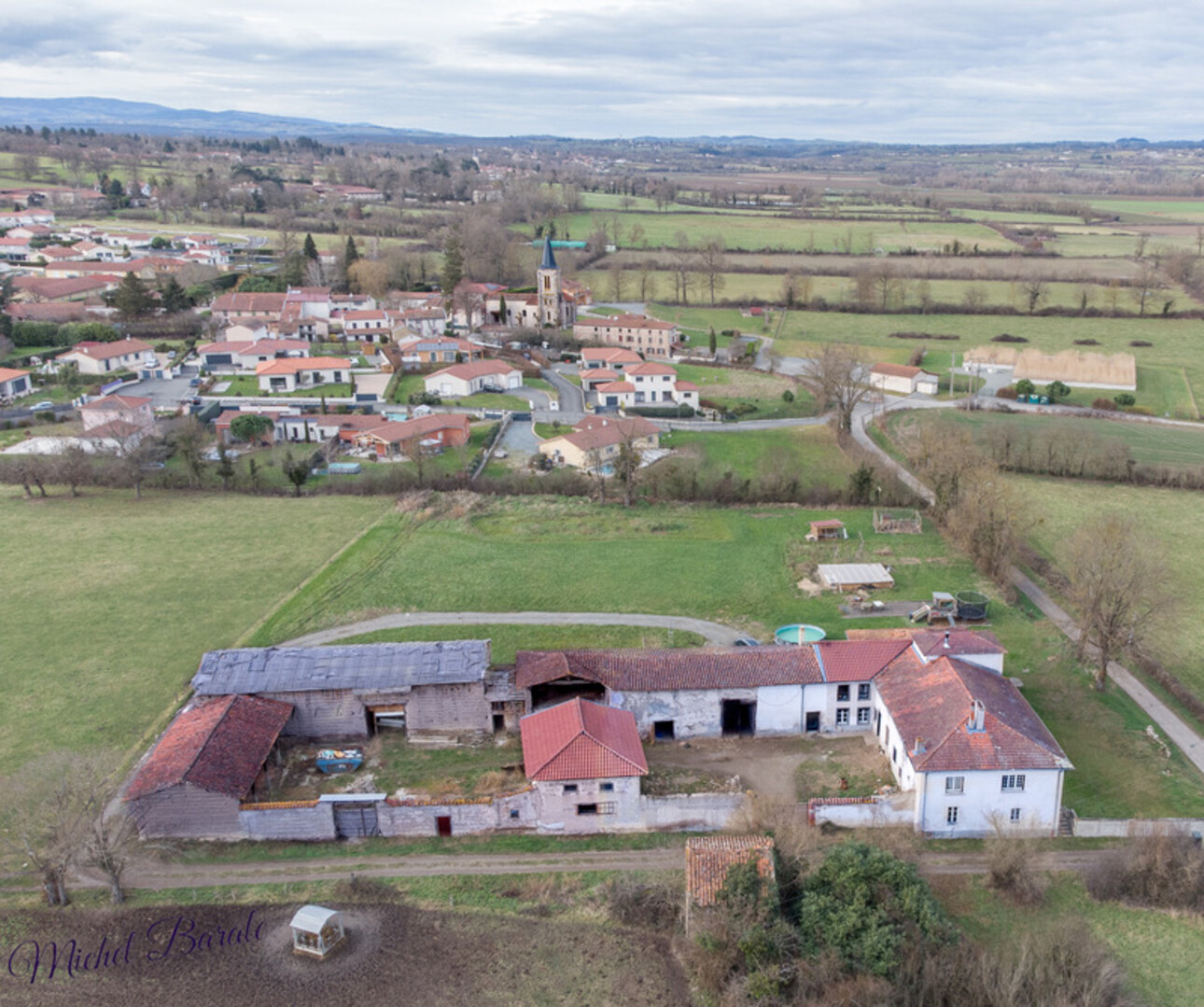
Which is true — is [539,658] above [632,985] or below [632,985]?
above

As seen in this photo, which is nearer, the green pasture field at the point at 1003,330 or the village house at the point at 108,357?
the village house at the point at 108,357

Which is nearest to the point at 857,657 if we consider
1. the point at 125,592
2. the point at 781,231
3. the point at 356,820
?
the point at 356,820

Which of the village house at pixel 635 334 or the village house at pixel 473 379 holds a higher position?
the village house at pixel 635 334

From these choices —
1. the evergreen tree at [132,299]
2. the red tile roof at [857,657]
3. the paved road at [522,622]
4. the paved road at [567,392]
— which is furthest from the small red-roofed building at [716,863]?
the evergreen tree at [132,299]

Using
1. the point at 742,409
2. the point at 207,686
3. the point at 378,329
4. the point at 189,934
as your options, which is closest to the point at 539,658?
the point at 207,686

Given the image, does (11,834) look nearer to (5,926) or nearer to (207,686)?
(5,926)

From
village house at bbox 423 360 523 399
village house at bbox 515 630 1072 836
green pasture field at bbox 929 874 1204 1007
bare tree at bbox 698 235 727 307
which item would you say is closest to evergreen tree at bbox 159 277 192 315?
village house at bbox 423 360 523 399

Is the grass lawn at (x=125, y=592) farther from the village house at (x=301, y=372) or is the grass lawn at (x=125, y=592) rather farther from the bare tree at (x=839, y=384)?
the bare tree at (x=839, y=384)

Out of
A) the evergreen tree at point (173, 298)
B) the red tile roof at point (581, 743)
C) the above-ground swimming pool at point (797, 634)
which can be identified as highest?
the evergreen tree at point (173, 298)
